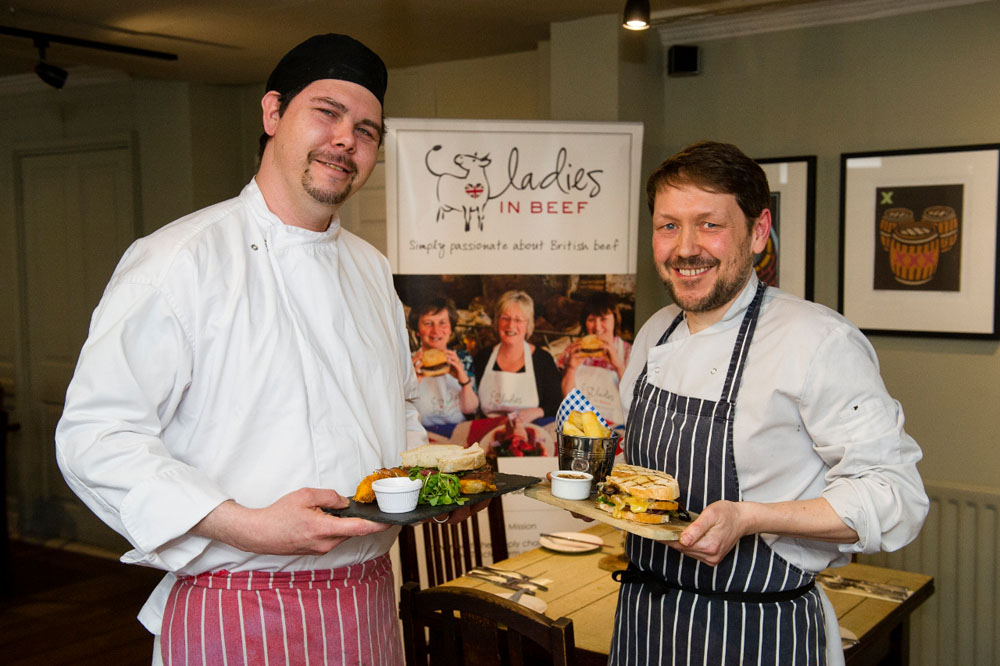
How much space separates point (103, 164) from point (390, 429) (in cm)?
448

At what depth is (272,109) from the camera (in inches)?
69.0

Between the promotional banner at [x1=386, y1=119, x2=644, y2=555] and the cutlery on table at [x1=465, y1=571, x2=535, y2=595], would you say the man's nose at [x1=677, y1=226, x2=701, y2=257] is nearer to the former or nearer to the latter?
the cutlery on table at [x1=465, y1=571, x2=535, y2=595]

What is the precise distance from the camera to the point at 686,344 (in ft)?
6.13

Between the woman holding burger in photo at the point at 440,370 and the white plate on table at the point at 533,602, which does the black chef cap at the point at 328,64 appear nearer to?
the white plate on table at the point at 533,602

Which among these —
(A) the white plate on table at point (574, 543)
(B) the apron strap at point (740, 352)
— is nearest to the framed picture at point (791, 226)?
(A) the white plate on table at point (574, 543)

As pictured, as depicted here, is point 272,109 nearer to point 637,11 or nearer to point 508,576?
point 508,576

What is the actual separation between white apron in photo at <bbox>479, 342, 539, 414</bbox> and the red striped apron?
1.86 m

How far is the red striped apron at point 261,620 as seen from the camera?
61.7 inches

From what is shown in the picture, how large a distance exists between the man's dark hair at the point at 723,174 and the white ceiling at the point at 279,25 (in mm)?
2091

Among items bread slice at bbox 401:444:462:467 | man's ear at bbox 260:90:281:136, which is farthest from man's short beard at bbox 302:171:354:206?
bread slice at bbox 401:444:462:467

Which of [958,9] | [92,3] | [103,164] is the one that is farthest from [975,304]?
[103,164]

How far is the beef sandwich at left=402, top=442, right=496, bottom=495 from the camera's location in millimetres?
1693

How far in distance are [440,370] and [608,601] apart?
4.39 feet

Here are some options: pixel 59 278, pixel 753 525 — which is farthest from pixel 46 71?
pixel 753 525
